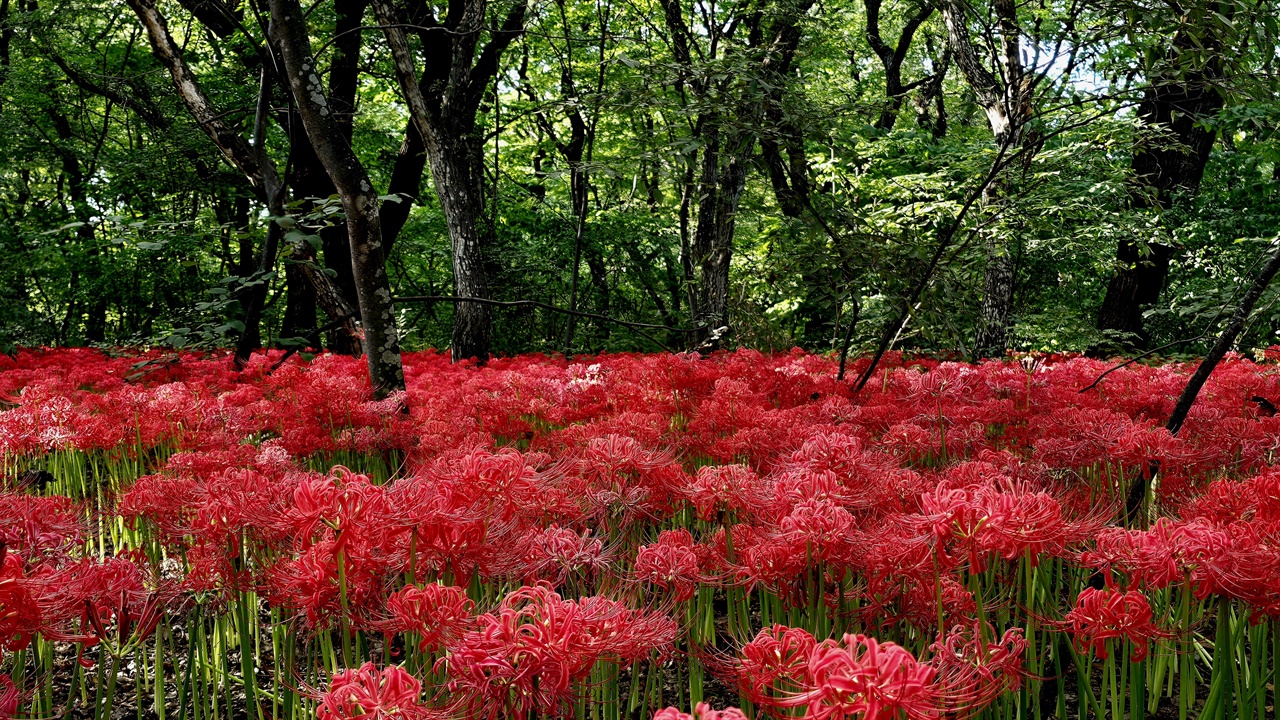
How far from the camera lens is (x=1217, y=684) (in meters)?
1.77

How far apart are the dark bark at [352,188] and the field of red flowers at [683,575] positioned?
112cm

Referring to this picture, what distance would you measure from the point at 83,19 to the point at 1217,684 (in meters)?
20.7

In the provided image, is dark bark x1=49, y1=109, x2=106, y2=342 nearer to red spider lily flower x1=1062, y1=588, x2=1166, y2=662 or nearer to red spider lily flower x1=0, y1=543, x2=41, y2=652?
red spider lily flower x1=0, y1=543, x2=41, y2=652

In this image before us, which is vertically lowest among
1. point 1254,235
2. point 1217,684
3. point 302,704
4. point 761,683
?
point 302,704

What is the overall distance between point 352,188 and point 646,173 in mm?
3646

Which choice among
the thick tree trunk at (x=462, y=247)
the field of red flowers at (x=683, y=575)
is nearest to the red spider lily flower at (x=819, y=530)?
the field of red flowers at (x=683, y=575)

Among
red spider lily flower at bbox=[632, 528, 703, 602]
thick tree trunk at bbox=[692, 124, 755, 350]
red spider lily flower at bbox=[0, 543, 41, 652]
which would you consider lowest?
red spider lily flower at bbox=[632, 528, 703, 602]

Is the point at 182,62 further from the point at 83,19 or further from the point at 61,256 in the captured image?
the point at 83,19

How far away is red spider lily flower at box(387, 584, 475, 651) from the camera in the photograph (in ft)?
5.05

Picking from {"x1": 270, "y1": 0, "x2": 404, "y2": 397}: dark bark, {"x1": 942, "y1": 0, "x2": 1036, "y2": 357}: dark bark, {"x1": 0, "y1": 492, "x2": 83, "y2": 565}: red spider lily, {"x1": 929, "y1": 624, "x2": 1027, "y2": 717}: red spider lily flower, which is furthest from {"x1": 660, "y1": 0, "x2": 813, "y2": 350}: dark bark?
{"x1": 0, "y1": 492, "x2": 83, "y2": 565}: red spider lily

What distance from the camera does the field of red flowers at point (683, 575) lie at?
1364 mm

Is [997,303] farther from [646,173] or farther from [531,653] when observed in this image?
[531,653]

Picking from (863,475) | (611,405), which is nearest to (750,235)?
(611,405)

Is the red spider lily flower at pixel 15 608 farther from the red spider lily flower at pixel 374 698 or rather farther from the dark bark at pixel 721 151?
the dark bark at pixel 721 151
